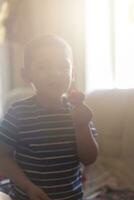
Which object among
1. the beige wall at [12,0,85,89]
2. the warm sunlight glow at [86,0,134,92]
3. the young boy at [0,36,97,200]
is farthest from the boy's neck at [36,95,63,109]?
the beige wall at [12,0,85,89]

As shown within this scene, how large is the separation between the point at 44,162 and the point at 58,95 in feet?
0.64

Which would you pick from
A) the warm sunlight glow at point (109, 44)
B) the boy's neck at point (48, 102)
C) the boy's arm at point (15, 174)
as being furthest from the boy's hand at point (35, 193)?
the warm sunlight glow at point (109, 44)

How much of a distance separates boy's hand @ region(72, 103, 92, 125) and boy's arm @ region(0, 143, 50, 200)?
0.20 meters

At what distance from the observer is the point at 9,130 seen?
1.19m

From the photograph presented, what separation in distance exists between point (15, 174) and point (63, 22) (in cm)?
192

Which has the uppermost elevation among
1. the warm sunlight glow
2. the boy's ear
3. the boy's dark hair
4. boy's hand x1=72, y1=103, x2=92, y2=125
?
the boy's dark hair

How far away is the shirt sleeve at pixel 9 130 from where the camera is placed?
1.19m

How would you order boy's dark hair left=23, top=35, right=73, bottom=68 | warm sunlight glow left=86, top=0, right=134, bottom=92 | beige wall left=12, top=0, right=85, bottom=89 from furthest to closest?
beige wall left=12, top=0, right=85, bottom=89 < warm sunlight glow left=86, top=0, right=134, bottom=92 < boy's dark hair left=23, top=35, right=73, bottom=68

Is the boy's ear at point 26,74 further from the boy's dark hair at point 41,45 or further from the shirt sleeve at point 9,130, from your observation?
the shirt sleeve at point 9,130

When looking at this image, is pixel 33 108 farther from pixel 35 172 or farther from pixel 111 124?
pixel 111 124

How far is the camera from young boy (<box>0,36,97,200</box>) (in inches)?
46.6

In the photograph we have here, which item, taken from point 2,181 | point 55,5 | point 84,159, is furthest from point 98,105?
point 55,5

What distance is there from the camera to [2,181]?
1.67 m

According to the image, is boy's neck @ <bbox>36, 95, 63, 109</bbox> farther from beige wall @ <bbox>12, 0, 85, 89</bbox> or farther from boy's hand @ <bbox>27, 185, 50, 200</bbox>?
beige wall @ <bbox>12, 0, 85, 89</bbox>
